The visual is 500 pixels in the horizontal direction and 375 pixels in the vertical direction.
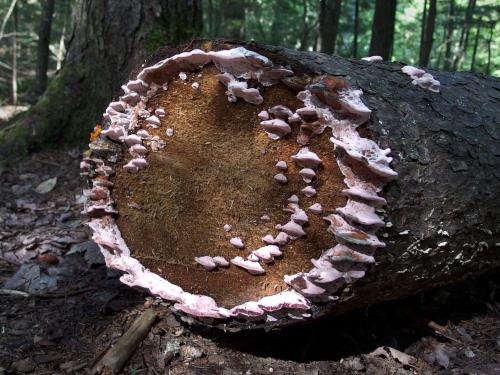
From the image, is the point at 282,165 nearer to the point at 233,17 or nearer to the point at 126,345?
the point at 126,345

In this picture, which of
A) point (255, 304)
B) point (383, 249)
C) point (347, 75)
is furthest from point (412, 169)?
point (255, 304)

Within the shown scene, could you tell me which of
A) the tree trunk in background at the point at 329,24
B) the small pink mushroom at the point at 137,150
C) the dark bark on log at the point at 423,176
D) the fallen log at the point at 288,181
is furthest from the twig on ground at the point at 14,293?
the tree trunk in background at the point at 329,24

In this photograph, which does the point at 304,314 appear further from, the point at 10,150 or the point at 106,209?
the point at 10,150

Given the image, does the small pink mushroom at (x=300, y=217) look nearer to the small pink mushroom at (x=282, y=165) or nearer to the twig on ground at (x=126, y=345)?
the small pink mushroom at (x=282, y=165)

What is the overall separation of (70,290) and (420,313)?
225 centimetres

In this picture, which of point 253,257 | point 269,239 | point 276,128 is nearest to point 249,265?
point 253,257

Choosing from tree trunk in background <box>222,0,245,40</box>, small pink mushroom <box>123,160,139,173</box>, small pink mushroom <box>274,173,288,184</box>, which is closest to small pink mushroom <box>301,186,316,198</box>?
small pink mushroom <box>274,173,288,184</box>

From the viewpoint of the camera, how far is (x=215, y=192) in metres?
2.29

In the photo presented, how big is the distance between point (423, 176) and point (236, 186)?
89 centimetres

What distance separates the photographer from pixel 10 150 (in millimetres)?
4605

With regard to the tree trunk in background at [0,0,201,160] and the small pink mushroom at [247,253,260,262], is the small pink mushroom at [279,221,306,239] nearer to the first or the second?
the small pink mushroom at [247,253,260,262]

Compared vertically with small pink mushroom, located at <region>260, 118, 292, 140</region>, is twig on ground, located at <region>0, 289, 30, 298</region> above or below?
below

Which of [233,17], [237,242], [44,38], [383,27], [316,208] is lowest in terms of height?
[237,242]

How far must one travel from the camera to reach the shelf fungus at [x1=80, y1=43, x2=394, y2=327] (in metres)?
1.88
